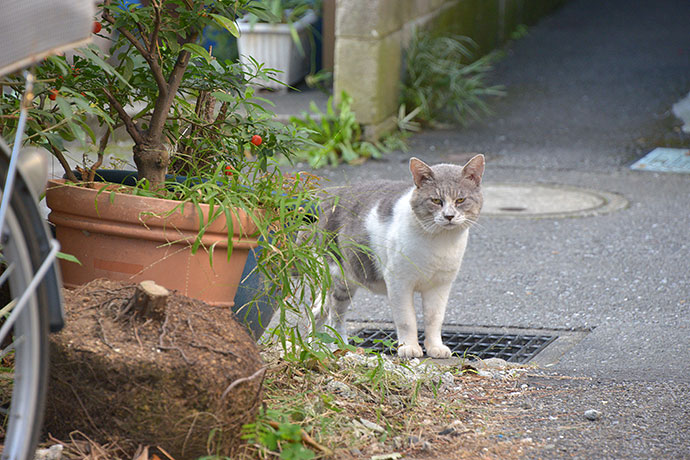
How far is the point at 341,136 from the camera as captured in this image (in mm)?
6809

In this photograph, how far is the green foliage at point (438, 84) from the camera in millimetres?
7707

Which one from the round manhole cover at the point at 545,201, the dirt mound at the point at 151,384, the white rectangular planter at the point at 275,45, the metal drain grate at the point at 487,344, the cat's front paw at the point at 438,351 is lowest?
the round manhole cover at the point at 545,201

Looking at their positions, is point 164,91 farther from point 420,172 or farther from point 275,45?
point 275,45

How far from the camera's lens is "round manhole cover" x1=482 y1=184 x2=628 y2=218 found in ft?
18.0

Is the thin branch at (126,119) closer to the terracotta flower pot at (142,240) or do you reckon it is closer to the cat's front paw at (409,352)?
the terracotta flower pot at (142,240)

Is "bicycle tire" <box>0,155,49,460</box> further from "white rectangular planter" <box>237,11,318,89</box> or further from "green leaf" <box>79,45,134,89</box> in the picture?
"white rectangular planter" <box>237,11,318,89</box>

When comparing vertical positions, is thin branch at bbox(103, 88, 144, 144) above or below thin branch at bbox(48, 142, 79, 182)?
above

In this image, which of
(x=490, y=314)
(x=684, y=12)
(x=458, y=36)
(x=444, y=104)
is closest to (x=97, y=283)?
(x=490, y=314)

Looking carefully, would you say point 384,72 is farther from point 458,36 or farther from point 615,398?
point 615,398

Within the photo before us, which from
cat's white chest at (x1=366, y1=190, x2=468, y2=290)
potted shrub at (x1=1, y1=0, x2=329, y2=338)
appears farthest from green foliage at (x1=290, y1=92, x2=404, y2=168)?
potted shrub at (x1=1, y1=0, x2=329, y2=338)

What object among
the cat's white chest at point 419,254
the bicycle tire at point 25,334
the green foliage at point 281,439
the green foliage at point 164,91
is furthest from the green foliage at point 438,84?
the bicycle tire at point 25,334

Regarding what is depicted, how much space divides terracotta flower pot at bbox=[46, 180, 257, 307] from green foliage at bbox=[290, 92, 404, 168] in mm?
4148

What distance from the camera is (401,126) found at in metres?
7.50

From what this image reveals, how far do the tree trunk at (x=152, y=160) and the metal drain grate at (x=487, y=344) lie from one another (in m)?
1.11
